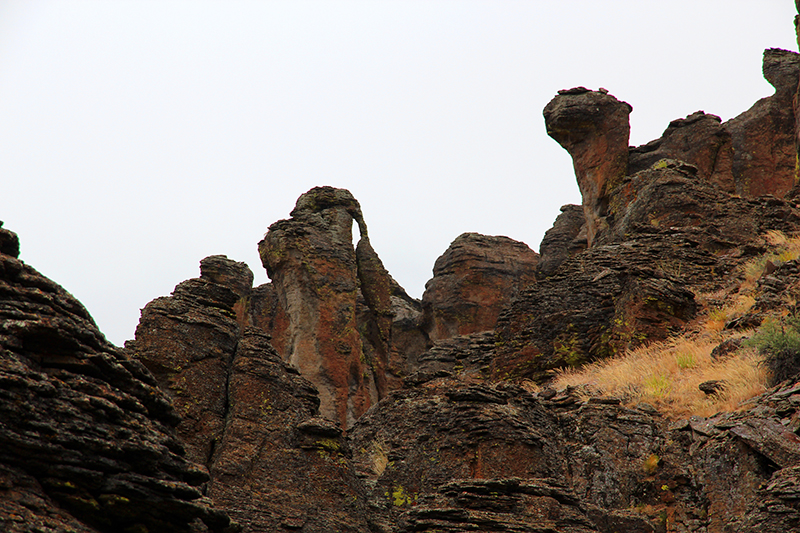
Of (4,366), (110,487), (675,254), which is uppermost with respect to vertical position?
(675,254)

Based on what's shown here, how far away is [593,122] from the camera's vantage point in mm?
38156

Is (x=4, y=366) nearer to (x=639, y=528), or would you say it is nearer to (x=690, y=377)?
(x=639, y=528)

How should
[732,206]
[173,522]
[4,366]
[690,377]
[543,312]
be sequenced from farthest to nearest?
[732,206], [543,312], [690,377], [173,522], [4,366]

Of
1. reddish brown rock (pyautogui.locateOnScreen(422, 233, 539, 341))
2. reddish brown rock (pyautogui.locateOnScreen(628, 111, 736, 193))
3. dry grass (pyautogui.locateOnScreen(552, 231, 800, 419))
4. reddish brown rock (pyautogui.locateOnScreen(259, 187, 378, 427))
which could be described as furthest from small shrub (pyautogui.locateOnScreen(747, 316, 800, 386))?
reddish brown rock (pyautogui.locateOnScreen(422, 233, 539, 341))

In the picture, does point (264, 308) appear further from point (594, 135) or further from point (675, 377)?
point (675, 377)

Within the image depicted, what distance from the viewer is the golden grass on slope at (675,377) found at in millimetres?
14773

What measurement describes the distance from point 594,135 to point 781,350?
25728mm

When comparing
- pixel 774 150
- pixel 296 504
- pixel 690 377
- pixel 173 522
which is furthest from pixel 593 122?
pixel 173 522

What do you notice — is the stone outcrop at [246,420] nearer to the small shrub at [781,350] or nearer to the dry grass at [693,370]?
the dry grass at [693,370]

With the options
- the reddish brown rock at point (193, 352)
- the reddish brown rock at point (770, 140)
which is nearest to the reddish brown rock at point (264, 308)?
the reddish brown rock at point (193, 352)

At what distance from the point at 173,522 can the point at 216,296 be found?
29.4 feet

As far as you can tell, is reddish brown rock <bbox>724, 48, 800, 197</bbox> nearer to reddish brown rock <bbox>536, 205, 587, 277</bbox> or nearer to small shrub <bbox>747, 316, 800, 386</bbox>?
reddish brown rock <bbox>536, 205, 587, 277</bbox>

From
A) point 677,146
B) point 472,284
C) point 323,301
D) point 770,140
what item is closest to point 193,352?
point 323,301

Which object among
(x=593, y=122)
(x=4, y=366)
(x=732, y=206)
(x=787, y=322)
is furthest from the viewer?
(x=593, y=122)
